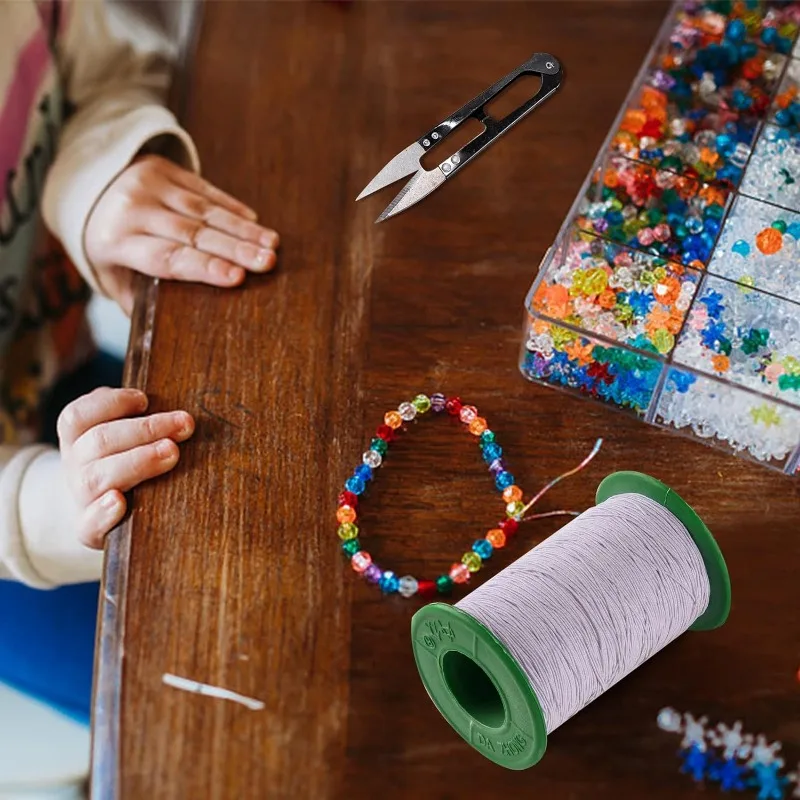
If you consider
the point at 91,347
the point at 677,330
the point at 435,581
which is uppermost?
the point at 677,330

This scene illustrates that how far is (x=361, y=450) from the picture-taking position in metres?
0.85

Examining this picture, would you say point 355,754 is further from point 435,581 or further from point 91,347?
point 91,347

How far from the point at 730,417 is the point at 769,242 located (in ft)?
0.55

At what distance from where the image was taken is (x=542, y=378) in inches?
35.5

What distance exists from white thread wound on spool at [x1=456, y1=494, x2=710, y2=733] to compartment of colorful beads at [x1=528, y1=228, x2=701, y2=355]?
161mm

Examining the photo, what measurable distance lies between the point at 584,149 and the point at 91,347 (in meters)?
0.67

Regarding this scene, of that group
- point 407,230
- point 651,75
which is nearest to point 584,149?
point 651,75

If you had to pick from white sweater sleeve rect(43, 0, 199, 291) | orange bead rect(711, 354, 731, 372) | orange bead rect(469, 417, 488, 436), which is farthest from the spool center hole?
white sweater sleeve rect(43, 0, 199, 291)

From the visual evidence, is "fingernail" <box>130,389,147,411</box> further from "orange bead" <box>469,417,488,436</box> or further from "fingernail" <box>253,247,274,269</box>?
"orange bead" <box>469,417,488,436</box>

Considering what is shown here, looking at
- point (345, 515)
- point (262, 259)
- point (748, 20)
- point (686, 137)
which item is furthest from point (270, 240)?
point (748, 20)

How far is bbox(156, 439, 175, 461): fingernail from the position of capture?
83 centimetres

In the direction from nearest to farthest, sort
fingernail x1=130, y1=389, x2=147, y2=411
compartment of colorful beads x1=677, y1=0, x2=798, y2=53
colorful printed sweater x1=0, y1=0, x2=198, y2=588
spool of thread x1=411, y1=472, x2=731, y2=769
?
spool of thread x1=411, y1=472, x2=731, y2=769 < fingernail x1=130, y1=389, x2=147, y2=411 < colorful printed sweater x1=0, y1=0, x2=198, y2=588 < compartment of colorful beads x1=677, y1=0, x2=798, y2=53

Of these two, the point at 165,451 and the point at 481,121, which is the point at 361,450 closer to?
the point at 165,451

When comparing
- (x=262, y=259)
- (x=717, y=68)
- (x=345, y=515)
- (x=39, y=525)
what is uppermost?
(x=717, y=68)
